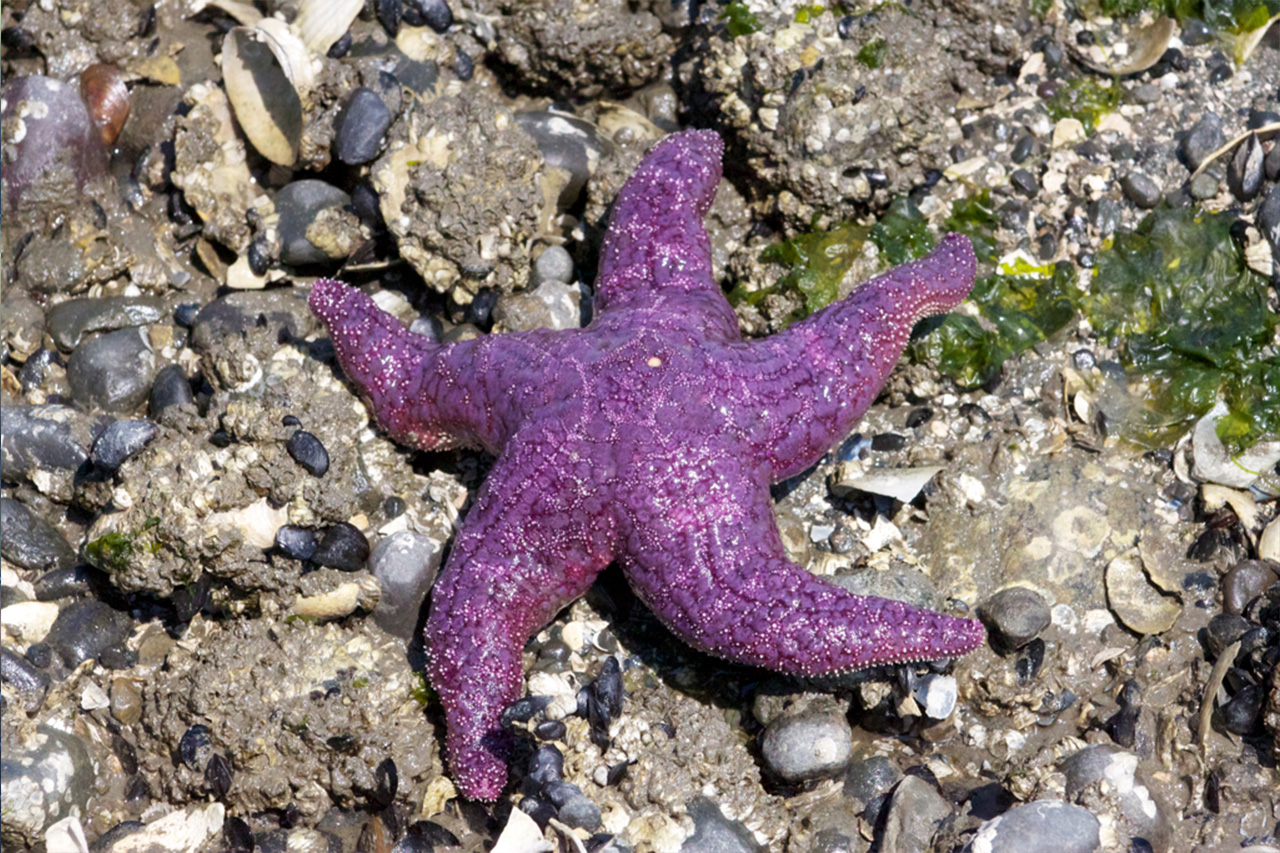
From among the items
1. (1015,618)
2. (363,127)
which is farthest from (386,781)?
(363,127)

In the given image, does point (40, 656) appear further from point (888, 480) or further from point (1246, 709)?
point (1246, 709)

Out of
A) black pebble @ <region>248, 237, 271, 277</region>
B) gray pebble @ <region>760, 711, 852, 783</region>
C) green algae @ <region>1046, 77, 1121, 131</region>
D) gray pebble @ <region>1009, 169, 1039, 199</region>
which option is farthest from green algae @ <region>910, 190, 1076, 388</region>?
black pebble @ <region>248, 237, 271, 277</region>

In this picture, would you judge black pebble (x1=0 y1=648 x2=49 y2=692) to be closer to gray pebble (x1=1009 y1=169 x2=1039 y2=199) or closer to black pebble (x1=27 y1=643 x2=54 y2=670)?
black pebble (x1=27 y1=643 x2=54 y2=670)

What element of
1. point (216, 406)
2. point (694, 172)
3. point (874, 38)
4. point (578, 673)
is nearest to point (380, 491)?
point (216, 406)

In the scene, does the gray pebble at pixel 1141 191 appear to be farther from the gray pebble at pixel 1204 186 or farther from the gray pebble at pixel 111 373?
the gray pebble at pixel 111 373

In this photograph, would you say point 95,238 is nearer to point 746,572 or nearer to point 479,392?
point 479,392

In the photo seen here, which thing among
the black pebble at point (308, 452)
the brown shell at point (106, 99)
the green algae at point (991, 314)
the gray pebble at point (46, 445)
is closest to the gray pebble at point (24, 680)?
the gray pebble at point (46, 445)

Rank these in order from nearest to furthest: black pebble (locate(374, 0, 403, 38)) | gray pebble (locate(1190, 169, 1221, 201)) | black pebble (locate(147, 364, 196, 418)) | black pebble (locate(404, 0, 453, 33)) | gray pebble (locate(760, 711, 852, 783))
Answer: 1. gray pebble (locate(760, 711, 852, 783))
2. black pebble (locate(147, 364, 196, 418))
3. gray pebble (locate(1190, 169, 1221, 201))
4. black pebble (locate(374, 0, 403, 38))
5. black pebble (locate(404, 0, 453, 33))
